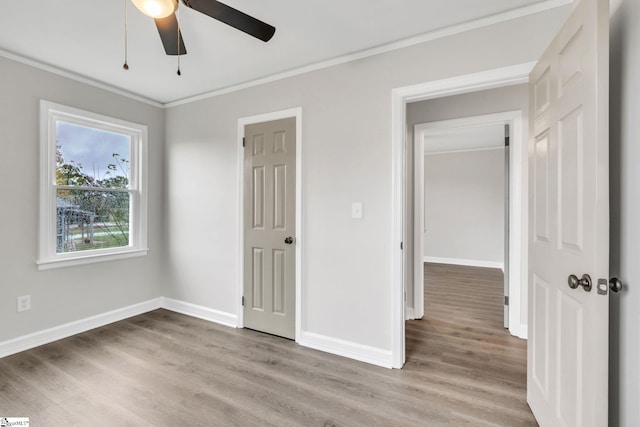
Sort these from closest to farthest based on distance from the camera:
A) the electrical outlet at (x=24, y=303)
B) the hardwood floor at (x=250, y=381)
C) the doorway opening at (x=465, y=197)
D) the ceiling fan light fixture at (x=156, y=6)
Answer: the ceiling fan light fixture at (x=156, y=6), the hardwood floor at (x=250, y=381), the electrical outlet at (x=24, y=303), the doorway opening at (x=465, y=197)

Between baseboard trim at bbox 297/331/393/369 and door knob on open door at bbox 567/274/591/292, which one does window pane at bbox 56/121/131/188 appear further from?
door knob on open door at bbox 567/274/591/292

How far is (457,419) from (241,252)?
7.47 feet

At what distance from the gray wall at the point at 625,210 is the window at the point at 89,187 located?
400cm

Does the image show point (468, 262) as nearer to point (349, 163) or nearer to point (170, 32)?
point (349, 163)

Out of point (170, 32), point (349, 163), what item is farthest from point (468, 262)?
point (170, 32)

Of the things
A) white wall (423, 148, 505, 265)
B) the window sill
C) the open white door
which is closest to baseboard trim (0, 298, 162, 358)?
the window sill

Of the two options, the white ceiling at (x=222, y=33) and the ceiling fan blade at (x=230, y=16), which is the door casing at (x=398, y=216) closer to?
the white ceiling at (x=222, y=33)

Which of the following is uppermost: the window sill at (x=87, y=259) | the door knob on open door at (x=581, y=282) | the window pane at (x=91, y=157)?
the window pane at (x=91, y=157)

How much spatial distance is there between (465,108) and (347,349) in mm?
2674

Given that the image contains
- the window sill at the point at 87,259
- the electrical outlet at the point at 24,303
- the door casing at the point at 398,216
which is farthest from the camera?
the window sill at the point at 87,259

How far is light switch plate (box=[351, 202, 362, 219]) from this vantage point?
2508 mm

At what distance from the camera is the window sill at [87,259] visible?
9.07 ft

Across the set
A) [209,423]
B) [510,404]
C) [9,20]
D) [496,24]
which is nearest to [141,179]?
[9,20]

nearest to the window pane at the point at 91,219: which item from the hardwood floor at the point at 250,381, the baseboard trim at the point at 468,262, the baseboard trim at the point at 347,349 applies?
the hardwood floor at the point at 250,381
